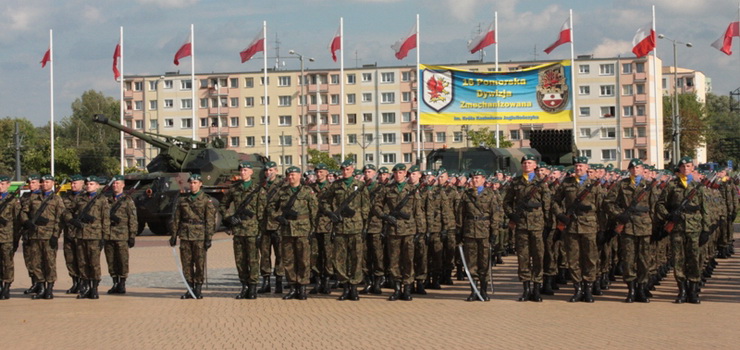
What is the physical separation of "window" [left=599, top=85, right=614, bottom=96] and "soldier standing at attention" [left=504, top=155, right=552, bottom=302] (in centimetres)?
7129

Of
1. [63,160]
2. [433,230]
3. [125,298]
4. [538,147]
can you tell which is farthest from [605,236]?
[63,160]

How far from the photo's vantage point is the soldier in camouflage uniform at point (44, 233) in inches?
566

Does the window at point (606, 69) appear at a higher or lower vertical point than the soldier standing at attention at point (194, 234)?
higher

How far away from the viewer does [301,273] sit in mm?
13836

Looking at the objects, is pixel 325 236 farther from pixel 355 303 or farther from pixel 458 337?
pixel 458 337

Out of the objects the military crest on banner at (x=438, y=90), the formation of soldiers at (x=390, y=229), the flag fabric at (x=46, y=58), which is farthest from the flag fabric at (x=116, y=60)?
the formation of soldiers at (x=390, y=229)

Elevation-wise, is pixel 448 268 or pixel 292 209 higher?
pixel 292 209

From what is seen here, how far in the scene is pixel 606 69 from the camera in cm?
8262

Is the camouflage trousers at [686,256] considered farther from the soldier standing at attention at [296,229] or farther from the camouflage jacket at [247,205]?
the camouflage jacket at [247,205]

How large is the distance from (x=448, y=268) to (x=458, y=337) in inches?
230

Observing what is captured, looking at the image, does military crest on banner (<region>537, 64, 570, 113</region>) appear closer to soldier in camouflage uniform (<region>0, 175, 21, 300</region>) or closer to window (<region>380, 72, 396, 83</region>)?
soldier in camouflage uniform (<region>0, 175, 21, 300</region>)

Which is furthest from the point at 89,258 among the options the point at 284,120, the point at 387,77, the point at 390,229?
the point at 284,120

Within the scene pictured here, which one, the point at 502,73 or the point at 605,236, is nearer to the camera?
the point at 605,236

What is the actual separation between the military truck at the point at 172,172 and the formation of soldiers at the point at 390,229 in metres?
12.7
